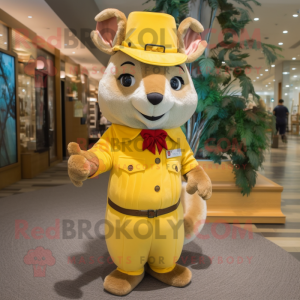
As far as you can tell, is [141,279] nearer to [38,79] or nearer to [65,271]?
[65,271]

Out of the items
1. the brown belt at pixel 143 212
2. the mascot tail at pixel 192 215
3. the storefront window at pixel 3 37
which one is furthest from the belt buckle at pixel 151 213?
the storefront window at pixel 3 37

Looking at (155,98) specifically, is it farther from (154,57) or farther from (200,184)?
(200,184)

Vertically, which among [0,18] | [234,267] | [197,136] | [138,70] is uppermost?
[0,18]

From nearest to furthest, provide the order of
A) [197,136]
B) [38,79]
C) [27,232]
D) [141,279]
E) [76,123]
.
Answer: [141,279] < [27,232] < [197,136] < [38,79] < [76,123]

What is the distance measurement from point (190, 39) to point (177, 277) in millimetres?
1382

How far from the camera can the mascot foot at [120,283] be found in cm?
164

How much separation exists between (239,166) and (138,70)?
5.60 feet

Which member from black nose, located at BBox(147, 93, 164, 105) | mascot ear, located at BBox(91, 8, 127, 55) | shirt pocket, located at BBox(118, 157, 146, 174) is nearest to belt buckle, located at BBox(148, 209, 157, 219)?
shirt pocket, located at BBox(118, 157, 146, 174)

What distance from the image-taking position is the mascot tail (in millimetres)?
1856

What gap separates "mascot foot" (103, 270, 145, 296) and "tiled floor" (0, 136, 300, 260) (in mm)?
1274

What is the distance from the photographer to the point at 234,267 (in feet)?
6.51

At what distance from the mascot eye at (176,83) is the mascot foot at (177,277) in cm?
105

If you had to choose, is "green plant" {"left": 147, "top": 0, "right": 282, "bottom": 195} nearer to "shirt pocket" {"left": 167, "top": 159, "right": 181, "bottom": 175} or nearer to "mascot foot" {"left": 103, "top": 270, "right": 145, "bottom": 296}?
"shirt pocket" {"left": 167, "top": 159, "right": 181, "bottom": 175}

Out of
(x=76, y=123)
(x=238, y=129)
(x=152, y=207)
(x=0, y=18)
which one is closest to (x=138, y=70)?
(x=152, y=207)
